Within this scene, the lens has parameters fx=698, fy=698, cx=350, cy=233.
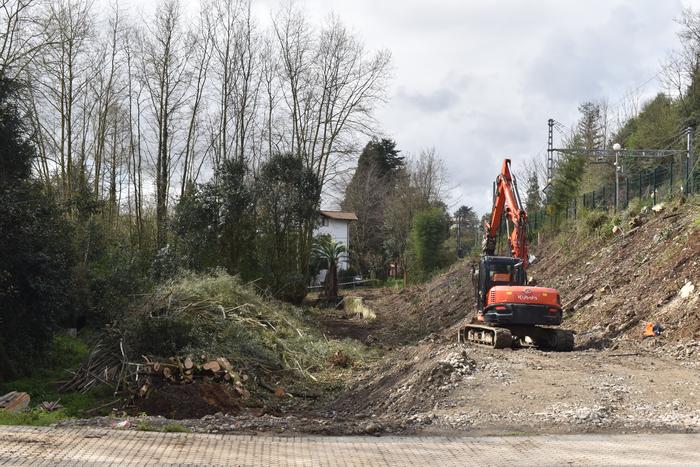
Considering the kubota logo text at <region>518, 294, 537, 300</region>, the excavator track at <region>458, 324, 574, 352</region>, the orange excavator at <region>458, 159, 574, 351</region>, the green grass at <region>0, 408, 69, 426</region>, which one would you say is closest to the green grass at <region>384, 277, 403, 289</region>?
the orange excavator at <region>458, 159, 574, 351</region>

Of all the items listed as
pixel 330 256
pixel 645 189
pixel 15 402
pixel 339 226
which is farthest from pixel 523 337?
pixel 339 226

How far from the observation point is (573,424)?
9211 mm

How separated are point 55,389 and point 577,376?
1109 cm

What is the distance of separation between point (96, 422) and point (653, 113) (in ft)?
125

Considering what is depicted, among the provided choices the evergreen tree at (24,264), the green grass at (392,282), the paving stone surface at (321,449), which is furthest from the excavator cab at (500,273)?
the green grass at (392,282)

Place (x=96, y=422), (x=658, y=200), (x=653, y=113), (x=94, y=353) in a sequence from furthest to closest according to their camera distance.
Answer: (x=653, y=113) → (x=658, y=200) → (x=94, y=353) → (x=96, y=422)

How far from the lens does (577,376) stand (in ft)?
38.4

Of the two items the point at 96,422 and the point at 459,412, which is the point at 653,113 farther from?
the point at 96,422

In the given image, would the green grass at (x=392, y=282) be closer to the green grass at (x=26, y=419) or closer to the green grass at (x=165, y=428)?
the green grass at (x=26, y=419)

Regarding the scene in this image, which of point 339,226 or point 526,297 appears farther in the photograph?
point 339,226

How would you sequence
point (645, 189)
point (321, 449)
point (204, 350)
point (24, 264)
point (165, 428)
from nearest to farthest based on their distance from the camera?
1. point (321, 449)
2. point (165, 428)
3. point (204, 350)
4. point (24, 264)
5. point (645, 189)

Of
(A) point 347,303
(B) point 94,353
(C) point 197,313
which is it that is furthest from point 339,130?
(B) point 94,353

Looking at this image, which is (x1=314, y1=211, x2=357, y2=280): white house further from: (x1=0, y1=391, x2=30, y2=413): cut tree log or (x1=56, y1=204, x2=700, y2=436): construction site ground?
(x1=0, y1=391, x2=30, y2=413): cut tree log

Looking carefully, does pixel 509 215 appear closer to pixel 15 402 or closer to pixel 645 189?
pixel 645 189
